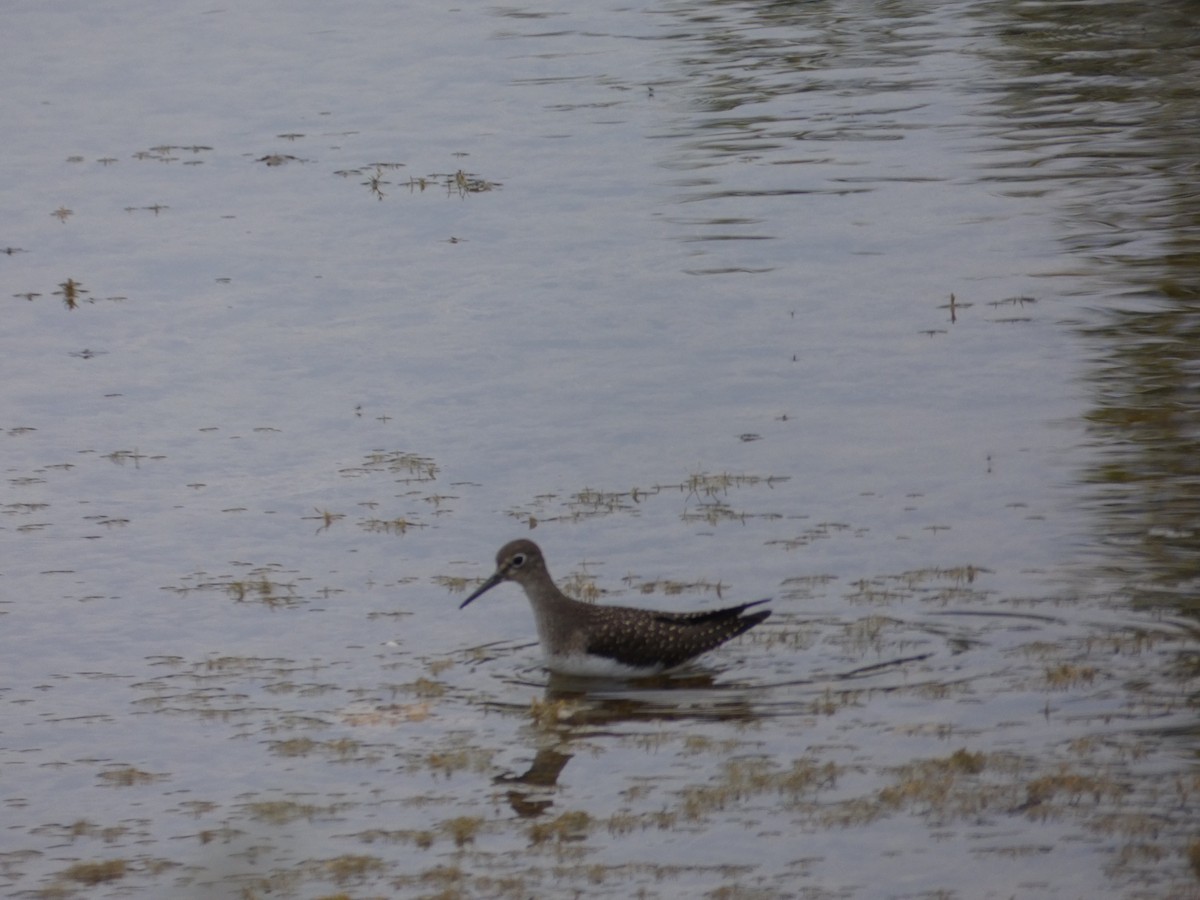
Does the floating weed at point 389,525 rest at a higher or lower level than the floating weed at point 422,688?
Result: higher

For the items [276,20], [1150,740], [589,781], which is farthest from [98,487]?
[276,20]

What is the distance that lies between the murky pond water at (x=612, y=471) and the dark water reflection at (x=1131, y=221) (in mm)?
56

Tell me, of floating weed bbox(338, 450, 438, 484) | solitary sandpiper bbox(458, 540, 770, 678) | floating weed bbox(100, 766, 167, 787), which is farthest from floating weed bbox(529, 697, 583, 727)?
floating weed bbox(338, 450, 438, 484)

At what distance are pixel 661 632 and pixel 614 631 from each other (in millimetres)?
255

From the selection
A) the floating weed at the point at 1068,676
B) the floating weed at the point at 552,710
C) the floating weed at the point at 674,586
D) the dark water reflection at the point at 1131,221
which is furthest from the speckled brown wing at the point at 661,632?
the dark water reflection at the point at 1131,221

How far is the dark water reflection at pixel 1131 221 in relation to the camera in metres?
11.1

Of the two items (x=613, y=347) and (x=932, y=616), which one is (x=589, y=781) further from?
(x=613, y=347)

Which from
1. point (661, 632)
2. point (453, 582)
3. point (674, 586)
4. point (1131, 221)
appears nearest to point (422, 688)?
point (661, 632)

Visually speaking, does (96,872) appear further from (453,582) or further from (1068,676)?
(1068,676)

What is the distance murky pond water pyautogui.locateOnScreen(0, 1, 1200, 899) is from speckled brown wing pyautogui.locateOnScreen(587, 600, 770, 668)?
0.20 metres

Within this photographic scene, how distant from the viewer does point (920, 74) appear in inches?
869

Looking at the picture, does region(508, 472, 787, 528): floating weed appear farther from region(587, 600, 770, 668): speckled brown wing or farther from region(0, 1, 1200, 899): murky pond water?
region(587, 600, 770, 668): speckled brown wing

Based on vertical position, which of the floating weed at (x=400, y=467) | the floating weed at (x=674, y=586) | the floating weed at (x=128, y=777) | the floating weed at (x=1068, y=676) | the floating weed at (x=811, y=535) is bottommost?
the floating weed at (x=1068, y=676)

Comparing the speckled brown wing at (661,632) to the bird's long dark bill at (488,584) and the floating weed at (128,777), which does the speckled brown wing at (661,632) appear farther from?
the floating weed at (128,777)
